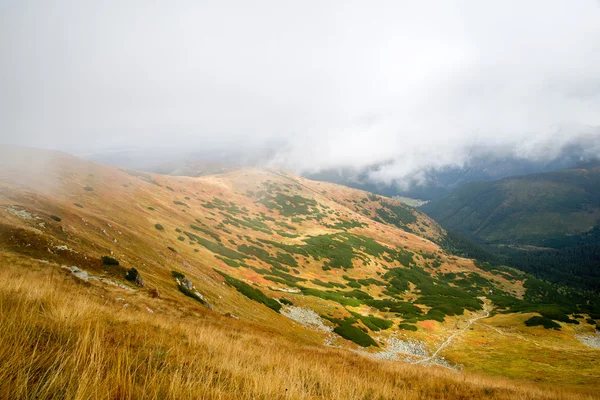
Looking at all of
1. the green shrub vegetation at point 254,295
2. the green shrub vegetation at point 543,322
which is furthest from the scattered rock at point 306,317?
the green shrub vegetation at point 543,322

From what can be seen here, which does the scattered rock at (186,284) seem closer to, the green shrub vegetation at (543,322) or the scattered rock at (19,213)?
the scattered rock at (19,213)

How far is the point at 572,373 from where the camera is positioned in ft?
85.5

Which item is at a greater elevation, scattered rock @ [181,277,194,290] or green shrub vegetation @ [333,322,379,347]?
scattered rock @ [181,277,194,290]

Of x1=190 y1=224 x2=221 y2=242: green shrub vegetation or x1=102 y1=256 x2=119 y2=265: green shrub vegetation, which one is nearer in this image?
x1=102 y1=256 x2=119 y2=265: green shrub vegetation

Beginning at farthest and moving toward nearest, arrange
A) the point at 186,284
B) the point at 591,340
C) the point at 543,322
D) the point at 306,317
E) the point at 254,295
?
1. the point at 543,322
2. the point at 591,340
3. the point at 306,317
4. the point at 254,295
5. the point at 186,284

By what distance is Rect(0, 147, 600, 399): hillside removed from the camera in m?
3.45

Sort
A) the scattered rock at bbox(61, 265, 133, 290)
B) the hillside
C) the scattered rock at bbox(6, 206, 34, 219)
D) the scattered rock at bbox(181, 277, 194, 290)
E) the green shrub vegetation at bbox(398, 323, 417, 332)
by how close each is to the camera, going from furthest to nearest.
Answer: the green shrub vegetation at bbox(398, 323, 417, 332), the scattered rock at bbox(181, 277, 194, 290), the scattered rock at bbox(6, 206, 34, 219), the scattered rock at bbox(61, 265, 133, 290), the hillside

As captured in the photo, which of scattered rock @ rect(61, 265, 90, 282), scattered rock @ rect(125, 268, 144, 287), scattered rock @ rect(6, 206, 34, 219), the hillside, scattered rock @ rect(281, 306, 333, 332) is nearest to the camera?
the hillside

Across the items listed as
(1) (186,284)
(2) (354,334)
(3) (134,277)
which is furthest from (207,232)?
(3) (134,277)

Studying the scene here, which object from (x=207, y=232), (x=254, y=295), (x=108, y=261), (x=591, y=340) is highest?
(x=108, y=261)

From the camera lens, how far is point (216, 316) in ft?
57.0

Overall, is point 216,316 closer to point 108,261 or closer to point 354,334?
point 108,261

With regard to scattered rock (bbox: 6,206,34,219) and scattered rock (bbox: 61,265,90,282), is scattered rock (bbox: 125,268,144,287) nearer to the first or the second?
scattered rock (bbox: 61,265,90,282)

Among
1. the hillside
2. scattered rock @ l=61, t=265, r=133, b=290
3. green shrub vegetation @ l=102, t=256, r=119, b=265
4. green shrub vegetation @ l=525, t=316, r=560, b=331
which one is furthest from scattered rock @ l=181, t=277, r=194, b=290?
green shrub vegetation @ l=525, t=316, r=560, b=331
